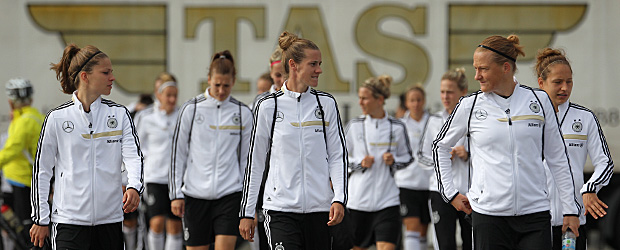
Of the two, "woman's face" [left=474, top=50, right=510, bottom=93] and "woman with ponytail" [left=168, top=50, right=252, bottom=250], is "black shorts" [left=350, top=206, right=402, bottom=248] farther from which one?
"woman's face" [left=474, top=50, right=510, bottom=93]

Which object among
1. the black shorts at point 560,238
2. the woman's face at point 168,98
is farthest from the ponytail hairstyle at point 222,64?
the black shorts at point 560,238

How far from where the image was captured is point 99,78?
5.87 metres

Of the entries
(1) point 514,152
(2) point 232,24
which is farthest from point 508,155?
(2) point 232,24

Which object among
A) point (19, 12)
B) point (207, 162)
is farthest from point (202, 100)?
point (19, 12)

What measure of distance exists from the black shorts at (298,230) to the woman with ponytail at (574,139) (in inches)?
71.2

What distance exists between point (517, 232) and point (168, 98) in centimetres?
563

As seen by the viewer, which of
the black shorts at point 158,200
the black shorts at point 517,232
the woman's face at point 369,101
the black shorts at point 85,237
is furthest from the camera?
the black shorts at point 158,200

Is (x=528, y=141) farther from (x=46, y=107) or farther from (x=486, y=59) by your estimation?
(x=46, y=107)

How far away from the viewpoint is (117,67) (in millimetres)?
11250

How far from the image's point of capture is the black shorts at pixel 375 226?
8.21 metres

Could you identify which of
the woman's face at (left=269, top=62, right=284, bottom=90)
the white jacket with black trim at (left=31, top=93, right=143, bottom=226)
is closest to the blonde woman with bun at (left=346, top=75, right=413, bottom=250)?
the woman's face at (left=269, top=62, right=284, bottom=90)

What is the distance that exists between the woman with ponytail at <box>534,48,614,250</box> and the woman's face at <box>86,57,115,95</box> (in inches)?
131

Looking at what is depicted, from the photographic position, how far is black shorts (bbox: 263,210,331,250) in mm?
5707

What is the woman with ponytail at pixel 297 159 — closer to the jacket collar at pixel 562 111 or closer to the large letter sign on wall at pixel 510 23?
the jacket collar at pixel 562 111
